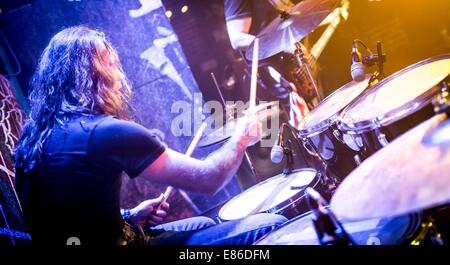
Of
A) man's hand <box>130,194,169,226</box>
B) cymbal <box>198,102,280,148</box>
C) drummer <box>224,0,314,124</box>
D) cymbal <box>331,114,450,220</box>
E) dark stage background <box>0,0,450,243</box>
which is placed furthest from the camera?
dark stage background <box>0,0,450,243</box>

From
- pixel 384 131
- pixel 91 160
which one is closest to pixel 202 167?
pixel 91 160

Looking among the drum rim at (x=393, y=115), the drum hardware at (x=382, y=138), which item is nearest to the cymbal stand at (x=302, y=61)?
the drum rim at (x=393, y=115)

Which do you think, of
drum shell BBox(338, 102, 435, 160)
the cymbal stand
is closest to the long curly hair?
the cymbal stand

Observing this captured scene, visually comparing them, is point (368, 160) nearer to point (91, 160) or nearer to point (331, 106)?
point (331, 106)

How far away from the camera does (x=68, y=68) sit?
1.84m

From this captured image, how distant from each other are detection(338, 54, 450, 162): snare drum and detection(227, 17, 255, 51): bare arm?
1092mm

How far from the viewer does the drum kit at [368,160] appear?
1.01m

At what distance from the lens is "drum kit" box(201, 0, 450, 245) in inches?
39.8

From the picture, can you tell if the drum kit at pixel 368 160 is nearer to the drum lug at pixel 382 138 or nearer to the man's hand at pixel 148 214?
the drum lug at pixel 382 138

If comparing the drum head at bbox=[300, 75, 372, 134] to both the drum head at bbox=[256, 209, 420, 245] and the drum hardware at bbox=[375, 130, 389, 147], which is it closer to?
the drum hardware at bbox=[375, 130, 389, 147]

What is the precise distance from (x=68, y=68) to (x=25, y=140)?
44 cm

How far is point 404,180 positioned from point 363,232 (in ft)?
1.57
